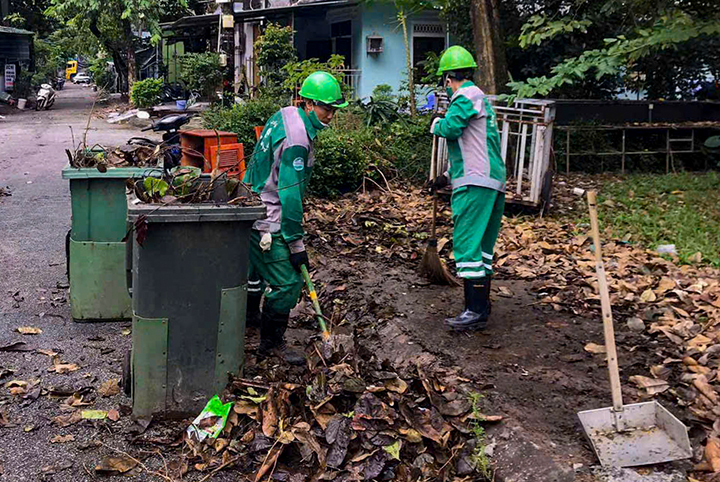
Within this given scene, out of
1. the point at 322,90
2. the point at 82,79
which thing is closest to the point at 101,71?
the point at 82,79

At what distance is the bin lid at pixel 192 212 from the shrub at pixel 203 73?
22038mm

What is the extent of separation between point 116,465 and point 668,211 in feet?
25.4

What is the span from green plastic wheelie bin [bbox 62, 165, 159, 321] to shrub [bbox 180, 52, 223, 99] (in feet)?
66.8

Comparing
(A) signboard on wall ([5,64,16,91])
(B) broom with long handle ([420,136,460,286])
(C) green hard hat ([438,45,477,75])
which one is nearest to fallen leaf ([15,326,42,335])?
(B) broom with long handle ([420,136,460,286])

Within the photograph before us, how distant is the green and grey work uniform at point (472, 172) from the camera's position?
17.7ft

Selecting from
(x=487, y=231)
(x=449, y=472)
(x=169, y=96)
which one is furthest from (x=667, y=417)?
(x=169, y=96)

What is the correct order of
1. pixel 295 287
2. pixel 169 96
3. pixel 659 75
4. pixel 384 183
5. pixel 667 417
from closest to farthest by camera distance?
1. pixel 667 417
2. pixel 295 287
3. pixel 384 183
4. pixel 659 75
5. pixel 169 96

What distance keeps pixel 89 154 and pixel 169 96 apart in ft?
75.1

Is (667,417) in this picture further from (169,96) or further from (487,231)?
(169,96)

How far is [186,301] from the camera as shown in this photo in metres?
4.23

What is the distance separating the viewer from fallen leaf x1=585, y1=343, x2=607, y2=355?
514 centimetres

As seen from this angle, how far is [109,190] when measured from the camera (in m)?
5.74

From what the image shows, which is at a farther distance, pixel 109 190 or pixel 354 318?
pixel 354 318

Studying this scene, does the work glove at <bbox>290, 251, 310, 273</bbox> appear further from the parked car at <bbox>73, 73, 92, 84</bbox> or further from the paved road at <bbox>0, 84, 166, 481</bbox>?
the parked car at <bbox>73, 73, 92, 84</bbox>
